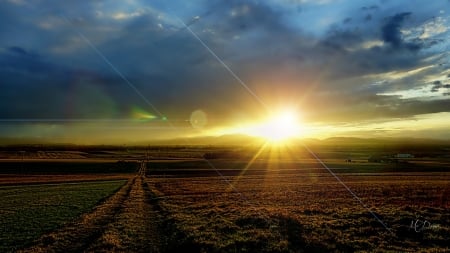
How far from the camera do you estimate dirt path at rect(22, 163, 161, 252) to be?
16.8 metres

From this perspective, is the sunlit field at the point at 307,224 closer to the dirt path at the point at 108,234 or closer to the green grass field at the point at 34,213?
the dirt path at the point at 108,234

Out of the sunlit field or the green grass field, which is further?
the green grass field

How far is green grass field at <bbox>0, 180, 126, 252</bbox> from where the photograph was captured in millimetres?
19484

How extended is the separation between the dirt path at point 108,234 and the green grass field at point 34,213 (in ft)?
4.00

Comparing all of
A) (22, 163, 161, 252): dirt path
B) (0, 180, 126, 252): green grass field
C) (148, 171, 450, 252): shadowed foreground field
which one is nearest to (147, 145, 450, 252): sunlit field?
(148, 171, 450, 252): shadowed foreground field

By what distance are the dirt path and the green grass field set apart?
1218 mm

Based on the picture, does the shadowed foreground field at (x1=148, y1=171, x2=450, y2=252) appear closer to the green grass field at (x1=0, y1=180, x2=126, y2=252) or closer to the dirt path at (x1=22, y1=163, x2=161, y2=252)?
the dirt path at (x1=22, y1=163, x2=161, y2=252)

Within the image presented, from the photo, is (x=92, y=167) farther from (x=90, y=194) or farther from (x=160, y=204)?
(x=160, y=204)

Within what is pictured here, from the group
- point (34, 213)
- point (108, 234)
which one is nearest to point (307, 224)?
point (108, 234)

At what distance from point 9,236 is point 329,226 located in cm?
1876

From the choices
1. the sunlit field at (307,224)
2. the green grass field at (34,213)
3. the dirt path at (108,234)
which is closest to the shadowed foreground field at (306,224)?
the sunlit field at (307,224)

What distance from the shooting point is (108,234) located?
1914 centimetres

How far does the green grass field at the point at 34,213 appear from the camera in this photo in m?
19.5

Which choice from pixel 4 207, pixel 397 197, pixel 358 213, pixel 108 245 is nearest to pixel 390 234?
pixel 358 213
